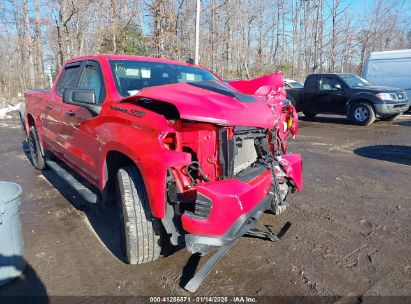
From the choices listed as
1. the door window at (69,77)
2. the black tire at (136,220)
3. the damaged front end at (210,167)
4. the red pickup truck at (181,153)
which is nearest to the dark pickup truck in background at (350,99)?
the red pickup truck at (181,153)

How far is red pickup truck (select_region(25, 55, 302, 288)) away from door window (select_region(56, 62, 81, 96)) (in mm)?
582

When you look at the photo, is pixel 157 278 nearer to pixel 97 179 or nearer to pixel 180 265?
pixel 180 265

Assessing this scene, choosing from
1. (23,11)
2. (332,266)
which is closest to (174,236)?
(332,266)

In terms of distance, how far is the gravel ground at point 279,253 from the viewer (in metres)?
2.71

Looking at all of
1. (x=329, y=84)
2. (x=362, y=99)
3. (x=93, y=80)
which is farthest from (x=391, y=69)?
(x=93, y=80)

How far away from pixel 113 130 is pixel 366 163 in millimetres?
5170

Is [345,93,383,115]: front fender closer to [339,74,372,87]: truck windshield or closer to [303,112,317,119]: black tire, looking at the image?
[339,74,372,87]: truck windshield

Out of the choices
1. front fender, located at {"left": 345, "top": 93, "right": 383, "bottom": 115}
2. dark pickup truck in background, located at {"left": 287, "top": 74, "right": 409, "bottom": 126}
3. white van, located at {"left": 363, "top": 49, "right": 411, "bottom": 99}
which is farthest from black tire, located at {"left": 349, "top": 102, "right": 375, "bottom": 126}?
white van, located at {"left": 363, "top": 49, "right": 411, "bottom": 99}

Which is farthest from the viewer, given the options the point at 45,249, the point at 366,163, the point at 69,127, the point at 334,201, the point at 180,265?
the point at 366,163

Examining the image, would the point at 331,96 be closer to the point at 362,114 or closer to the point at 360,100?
the point at 360,100

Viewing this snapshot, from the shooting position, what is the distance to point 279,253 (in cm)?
323

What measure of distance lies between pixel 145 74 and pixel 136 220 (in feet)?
5.63

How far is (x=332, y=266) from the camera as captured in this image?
300 centimetres

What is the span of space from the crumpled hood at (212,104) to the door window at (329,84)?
401 inches
